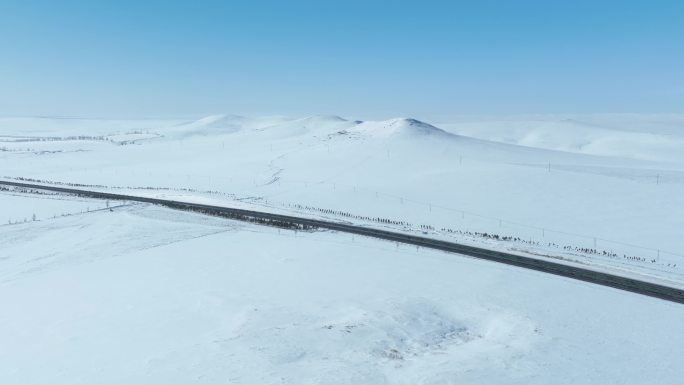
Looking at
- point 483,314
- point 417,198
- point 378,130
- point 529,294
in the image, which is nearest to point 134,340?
point 483,314

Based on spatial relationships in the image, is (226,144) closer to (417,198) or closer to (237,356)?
(417,198)

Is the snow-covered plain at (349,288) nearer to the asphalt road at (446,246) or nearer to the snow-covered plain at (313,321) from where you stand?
the snow-covered plain at (313,321)

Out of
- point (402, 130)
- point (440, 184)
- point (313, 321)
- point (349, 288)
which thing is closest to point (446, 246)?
point (349, 288)

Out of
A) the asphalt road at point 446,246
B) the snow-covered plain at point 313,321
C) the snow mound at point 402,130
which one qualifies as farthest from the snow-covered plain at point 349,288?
the snow mound at point 402,130

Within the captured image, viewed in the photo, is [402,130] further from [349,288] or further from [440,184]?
[349,288]

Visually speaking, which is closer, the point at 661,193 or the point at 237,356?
the point at 237,356

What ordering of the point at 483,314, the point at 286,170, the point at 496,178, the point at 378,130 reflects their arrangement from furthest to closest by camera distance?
the point at 378,130, the point at 286,170, the point at 496,178, the point at 483,314
